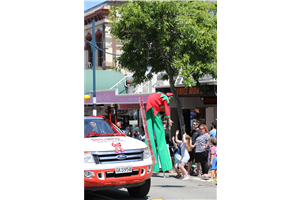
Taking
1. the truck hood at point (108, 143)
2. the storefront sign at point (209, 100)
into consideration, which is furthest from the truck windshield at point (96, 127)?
the storefront sign at point (209, 100)

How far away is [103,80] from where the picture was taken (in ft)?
89.1

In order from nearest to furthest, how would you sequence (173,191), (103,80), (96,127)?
1. (96,127)
2. (173,191)
3. (103,80)

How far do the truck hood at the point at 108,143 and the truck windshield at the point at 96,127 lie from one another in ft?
1.32

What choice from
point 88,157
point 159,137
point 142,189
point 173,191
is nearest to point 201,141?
point 159,137

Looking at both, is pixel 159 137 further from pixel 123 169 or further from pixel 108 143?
pixel 123 169

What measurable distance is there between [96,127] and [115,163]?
137 centimetres

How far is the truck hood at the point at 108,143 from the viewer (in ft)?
21.5

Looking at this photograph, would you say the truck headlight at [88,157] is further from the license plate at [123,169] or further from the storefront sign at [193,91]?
the storefront sign at [193,91]

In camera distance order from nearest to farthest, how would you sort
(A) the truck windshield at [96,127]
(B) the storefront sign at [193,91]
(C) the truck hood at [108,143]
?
(C) the truck hood at [108,143] < (A) the truck windshield at [96,127] < (B) the storefront sign at [193,91]

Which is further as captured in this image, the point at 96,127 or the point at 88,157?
the point at 96,127

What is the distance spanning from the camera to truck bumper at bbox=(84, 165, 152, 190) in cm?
629

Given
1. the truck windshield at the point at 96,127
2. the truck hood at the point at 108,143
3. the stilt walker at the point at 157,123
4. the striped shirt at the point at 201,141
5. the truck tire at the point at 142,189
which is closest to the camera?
the truck hood at the point at 108,143

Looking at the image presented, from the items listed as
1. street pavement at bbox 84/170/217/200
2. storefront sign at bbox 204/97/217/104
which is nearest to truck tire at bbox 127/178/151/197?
street pavement at bbox 84/170/217/200
